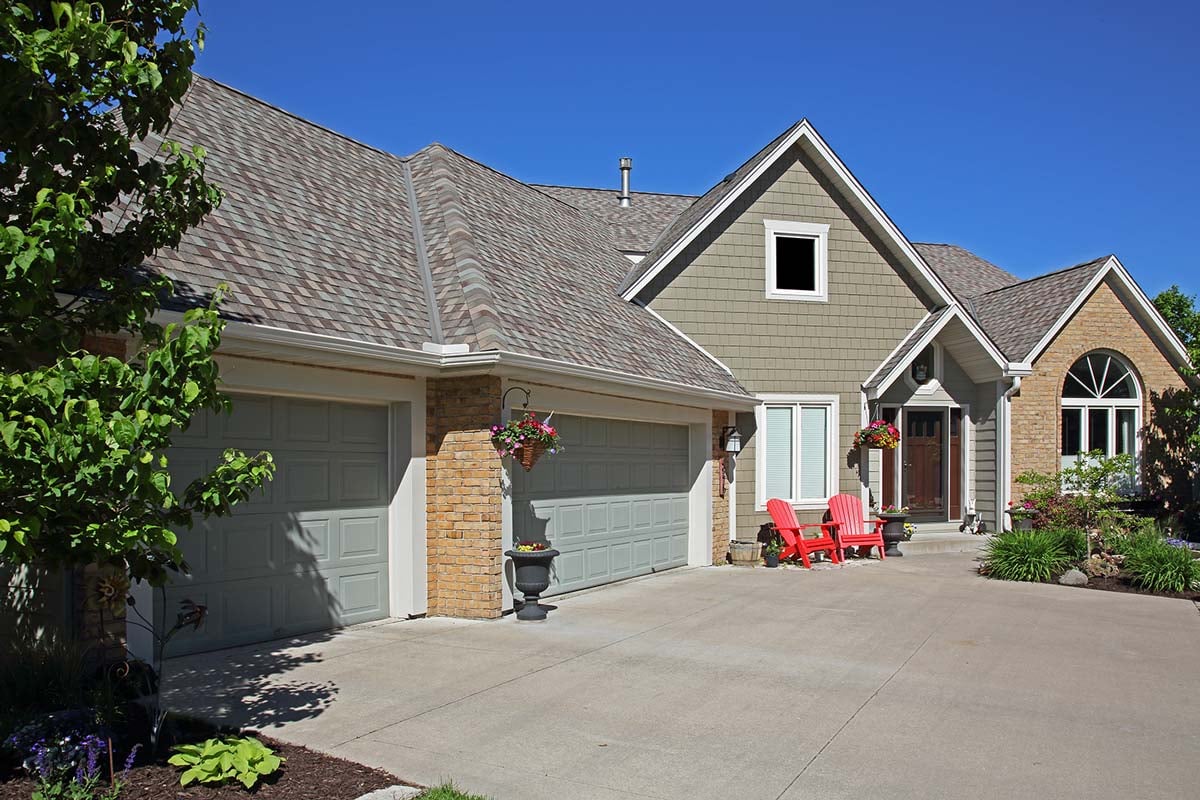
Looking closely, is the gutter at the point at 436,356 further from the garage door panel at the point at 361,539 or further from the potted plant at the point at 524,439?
the garage door panel at the point at 361,539

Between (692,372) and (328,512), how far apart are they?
681 cm

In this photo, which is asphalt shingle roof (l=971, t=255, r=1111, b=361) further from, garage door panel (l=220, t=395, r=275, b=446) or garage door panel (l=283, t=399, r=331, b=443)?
garage door panel (l=220, t=395, r=275, b=446)

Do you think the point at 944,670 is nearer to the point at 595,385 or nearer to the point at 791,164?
the point at 595,385

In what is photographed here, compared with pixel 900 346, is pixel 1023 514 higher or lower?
lower

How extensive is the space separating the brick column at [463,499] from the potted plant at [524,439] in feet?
0.52

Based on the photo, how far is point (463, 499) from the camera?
10398 mm

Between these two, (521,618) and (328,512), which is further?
(521,618)

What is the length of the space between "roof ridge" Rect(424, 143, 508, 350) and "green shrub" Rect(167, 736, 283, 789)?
5.31m

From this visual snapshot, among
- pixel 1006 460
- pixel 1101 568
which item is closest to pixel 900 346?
pixel 1006 460

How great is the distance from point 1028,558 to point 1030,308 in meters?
7.40

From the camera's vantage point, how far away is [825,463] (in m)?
17.3

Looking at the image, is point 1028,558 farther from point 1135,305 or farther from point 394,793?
point 394,793

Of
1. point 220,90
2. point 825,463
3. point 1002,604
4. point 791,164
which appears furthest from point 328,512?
point 791,164

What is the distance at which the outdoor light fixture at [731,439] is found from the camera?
15.8 metres
